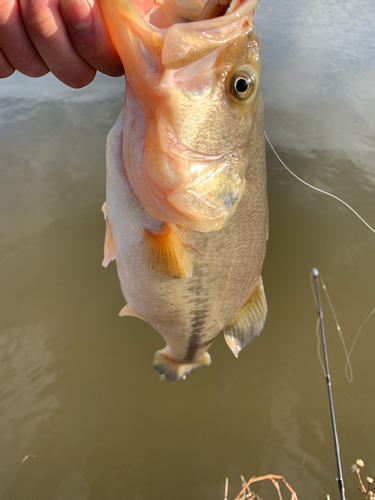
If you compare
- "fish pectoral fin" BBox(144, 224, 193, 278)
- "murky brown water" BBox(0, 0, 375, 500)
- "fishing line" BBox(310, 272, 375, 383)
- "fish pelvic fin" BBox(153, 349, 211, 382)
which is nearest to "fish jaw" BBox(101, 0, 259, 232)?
"fish pectoral fin" BBox(144, 224, 193, 278)

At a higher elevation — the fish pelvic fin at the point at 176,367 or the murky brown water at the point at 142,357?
the fish pelvic fin at the point at 176,367

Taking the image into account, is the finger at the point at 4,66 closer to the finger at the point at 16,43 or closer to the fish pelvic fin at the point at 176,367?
the finger at the point at 16,43

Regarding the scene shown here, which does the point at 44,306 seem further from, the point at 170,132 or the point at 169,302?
the point at 170,132

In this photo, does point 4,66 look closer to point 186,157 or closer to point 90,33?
point 90,33

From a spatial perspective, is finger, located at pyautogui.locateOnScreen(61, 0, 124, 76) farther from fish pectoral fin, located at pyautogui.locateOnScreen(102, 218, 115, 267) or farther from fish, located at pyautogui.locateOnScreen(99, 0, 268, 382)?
fish pectoral fin, located at pyautogui.locateOnScreen(102, 218, 115, 267)


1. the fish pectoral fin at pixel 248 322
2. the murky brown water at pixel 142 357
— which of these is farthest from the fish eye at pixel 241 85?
the murky brown water at pixel 142 357

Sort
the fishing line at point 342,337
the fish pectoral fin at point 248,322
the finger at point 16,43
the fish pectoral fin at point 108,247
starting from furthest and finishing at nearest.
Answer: the fishing line at point 342,337
the fish pectoral fin at point 248,322
the fish pectoral fin at point 108,247
the finger at point 16,43

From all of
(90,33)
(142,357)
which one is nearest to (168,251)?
(90,33)

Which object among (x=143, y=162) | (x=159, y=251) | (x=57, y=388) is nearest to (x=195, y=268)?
(x=159, y=251)
